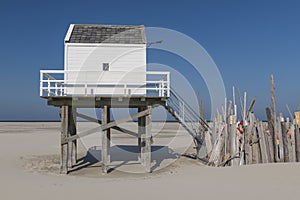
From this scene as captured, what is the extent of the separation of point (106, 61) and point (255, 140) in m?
7.61

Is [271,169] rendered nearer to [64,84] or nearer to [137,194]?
[137,194]

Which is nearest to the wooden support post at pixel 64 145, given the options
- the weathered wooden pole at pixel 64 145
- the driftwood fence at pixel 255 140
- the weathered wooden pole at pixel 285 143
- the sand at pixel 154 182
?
the weathered wooden pole at pixel 64 145

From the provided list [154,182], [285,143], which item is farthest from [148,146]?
[285,143]

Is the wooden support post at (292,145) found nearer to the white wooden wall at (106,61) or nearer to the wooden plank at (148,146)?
the wooden plank at (148,146)

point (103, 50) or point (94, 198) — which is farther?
point (103, 50)

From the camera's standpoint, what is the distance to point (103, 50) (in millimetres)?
14508

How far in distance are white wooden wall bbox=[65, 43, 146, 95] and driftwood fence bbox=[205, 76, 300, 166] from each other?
14.7 feet

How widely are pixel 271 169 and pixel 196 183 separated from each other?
3.48m

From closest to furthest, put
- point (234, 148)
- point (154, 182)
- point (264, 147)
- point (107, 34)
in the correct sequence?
point (154, 182), point (264, 147), point (234, 148), point (107, 34)

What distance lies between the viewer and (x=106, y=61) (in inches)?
567

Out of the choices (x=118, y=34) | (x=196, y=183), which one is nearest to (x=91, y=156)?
(x=118, y=34)

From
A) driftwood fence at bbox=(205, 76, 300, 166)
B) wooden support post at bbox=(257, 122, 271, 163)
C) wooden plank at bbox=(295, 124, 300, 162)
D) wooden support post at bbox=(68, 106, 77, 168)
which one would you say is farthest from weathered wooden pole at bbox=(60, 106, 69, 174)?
wooden plank at bbox=(295, 124, 300, 162)

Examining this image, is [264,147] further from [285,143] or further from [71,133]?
[71,133]

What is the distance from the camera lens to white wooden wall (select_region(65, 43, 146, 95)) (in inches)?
546
